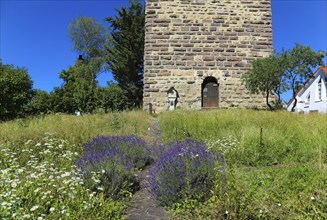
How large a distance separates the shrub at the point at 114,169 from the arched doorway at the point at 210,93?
8709mm

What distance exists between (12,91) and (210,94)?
9.21m

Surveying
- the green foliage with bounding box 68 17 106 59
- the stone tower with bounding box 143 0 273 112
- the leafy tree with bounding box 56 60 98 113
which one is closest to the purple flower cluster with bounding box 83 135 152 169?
the stone tower with bounding box 143 0 273 112

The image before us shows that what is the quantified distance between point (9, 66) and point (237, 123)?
11559 millimetres

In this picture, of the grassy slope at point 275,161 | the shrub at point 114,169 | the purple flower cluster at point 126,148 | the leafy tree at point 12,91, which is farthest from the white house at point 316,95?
the shrub at point 114,169

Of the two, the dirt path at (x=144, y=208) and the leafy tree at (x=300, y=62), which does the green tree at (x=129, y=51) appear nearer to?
the leafy tree at (x=300, y=62)

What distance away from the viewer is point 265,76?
1109cm

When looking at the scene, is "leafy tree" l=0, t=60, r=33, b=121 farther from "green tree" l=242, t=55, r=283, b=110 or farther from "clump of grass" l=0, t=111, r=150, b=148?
"green tree" l=242, t=55, r=283, b=110

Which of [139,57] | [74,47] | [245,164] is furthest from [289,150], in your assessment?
[74,47]

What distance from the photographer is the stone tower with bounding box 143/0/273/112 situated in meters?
12.6

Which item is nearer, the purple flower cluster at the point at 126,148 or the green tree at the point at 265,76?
the purple flower cluster at the point at 126,148

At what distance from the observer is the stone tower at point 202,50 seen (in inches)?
497

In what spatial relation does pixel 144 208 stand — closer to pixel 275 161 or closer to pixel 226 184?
pixel 226 184

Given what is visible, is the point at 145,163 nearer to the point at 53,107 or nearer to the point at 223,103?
the point at 223,103

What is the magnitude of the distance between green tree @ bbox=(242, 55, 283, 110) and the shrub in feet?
26.7
